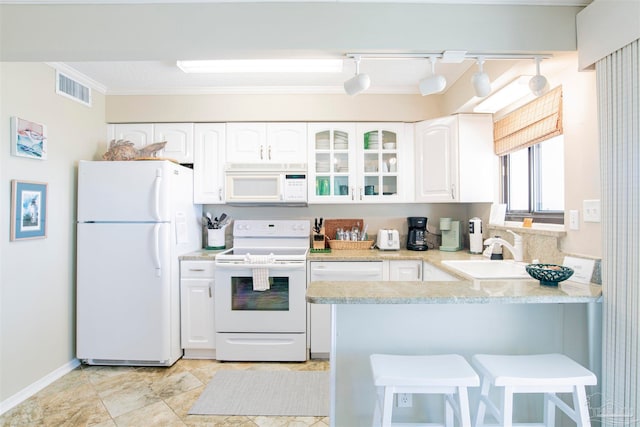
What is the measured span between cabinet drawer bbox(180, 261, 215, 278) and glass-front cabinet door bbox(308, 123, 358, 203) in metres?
1.11

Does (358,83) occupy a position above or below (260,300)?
above

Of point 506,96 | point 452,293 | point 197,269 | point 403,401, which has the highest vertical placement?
point 506,96

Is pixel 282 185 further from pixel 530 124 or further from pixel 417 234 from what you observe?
pixel 530 124

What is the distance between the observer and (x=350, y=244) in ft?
10.5

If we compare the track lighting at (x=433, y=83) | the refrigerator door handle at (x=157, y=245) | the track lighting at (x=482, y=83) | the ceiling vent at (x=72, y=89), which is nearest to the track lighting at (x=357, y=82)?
the track lighting at (x=433, y=83)

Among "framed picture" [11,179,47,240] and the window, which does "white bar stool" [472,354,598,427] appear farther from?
"framed picture" [11,179,47,240]

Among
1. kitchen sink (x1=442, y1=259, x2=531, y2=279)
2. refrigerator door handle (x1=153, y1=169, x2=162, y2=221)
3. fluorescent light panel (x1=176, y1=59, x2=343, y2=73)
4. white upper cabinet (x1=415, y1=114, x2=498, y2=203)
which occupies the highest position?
fluorescent light panel (x1=176, y1=59, x2=343, y2=73)

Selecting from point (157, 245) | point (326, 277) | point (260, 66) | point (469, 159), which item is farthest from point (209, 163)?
point (469, 159)

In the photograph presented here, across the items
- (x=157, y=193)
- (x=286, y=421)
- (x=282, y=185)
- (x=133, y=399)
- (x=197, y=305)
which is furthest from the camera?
(x=282, y=185)

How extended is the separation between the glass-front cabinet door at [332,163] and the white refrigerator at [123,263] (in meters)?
1.32

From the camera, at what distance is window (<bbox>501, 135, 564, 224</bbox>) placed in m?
2.19

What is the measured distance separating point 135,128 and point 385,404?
10.5 ft

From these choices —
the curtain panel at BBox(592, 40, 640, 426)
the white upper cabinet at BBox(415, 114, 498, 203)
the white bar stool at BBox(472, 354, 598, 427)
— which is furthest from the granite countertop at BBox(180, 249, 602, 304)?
the white upper cabinet at BBox(415, 114, 498, 203)

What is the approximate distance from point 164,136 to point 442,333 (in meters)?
2.94
